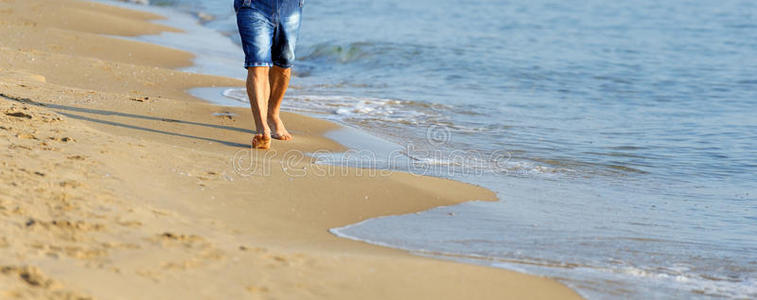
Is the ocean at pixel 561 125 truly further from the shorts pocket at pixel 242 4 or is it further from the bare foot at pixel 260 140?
the shorts pocket at pixel 242 4

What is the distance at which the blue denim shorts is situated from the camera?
4.96 metres

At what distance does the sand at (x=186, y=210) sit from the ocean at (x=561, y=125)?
0.32 m

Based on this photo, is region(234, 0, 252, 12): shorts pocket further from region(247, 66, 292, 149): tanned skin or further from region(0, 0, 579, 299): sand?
region(0, 0, 579, 299): sand

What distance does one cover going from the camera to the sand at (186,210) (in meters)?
2.63

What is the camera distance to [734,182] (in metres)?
5.66

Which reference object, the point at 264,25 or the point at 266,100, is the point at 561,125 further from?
the point at 264,25

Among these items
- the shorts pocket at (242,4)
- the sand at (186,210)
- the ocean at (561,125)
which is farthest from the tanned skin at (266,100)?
the ocean at (561,125)

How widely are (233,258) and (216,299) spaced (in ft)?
1.15

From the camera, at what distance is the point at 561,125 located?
7.49 m

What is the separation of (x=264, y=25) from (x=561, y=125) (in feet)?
11.3

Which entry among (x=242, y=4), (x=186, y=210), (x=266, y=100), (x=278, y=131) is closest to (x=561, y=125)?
(x=278, y=131)

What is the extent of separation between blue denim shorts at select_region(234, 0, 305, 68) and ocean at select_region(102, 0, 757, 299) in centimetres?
104

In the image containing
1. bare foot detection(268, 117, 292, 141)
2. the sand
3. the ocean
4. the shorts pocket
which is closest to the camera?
the sand

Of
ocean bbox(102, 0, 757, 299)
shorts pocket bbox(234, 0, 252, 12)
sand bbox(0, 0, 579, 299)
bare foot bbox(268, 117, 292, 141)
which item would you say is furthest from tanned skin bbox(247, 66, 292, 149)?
ocean bbox(102, 0, 757, 299)
